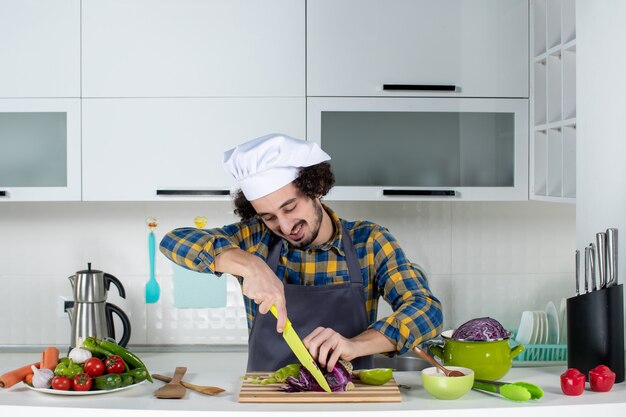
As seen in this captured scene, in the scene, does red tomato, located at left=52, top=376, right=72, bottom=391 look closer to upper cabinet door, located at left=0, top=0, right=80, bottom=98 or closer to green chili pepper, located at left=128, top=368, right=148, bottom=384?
green chili pepper, located at left=128, top=368, right=148, bottom=384

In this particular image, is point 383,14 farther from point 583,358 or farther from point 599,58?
point 583,358

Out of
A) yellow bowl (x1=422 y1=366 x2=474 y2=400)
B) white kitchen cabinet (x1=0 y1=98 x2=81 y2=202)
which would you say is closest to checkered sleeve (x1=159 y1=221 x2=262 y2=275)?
yellow bowl (x1=422 y1=366 x2=474 y2=400)

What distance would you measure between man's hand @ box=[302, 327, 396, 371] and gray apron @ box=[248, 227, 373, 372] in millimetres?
231

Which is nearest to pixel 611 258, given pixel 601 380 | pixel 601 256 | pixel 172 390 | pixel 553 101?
pixel 601 256

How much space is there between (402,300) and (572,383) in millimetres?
442

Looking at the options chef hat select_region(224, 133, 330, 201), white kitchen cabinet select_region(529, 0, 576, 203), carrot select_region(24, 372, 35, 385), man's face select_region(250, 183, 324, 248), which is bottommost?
carrot select_region(24, 372, 35, 385)

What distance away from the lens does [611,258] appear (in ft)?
6.30

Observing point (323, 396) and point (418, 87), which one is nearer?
point (323, 396)

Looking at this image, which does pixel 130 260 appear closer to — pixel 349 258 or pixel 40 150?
pixel 40 150

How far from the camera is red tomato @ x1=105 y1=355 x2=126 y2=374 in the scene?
176cm

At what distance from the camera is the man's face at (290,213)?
192cm

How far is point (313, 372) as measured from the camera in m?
1.69

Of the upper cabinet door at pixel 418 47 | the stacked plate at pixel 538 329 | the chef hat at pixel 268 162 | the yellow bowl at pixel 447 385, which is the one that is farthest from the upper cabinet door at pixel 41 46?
the stacked plate at pixel 538 329

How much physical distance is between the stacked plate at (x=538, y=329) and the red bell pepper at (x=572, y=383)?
4.06 ft
